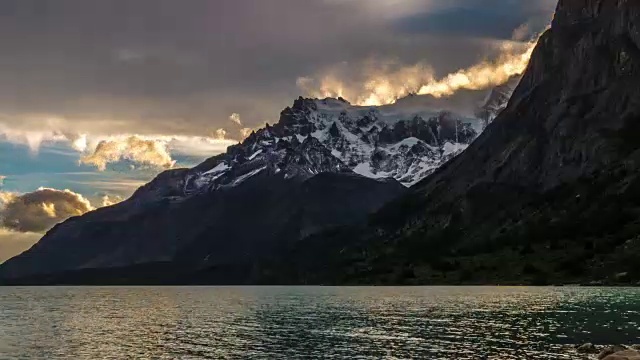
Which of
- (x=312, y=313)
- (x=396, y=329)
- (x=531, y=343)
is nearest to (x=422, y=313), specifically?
(x=312, y=313)

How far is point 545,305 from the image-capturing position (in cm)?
17800

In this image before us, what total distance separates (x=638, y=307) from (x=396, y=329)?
218 ft

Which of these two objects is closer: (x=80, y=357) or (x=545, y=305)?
(x=80, y=357)

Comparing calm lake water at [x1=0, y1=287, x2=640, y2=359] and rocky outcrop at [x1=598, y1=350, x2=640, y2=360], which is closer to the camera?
Result: rocky outcrop at [x1=598, y1=350, x2=640, y2=360]

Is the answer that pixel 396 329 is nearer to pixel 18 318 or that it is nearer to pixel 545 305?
pixel 545 305

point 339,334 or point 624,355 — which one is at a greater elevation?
point 624,355

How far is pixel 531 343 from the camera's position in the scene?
332 ft

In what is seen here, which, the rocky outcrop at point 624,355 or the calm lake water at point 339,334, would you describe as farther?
the calm lake water at point 339,334

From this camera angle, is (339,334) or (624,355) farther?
(339,334)

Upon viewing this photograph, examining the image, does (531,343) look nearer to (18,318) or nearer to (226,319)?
(226,319)

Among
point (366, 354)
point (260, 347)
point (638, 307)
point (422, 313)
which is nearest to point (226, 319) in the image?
point (422, 313)

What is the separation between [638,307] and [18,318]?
488 feet

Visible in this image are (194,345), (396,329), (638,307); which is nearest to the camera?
(194,345)

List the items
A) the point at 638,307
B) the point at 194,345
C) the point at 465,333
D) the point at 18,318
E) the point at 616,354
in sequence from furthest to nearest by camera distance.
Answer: the point at 18,318
the point at 638,307
the point at 465,333
the point at 194,345
the point at 616,354
